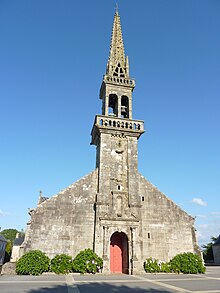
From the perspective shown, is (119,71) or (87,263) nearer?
(87,263)

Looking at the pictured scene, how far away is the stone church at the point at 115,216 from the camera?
17.2m

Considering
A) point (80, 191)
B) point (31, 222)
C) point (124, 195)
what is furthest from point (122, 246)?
point (31, 222)

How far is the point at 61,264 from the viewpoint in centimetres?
1609

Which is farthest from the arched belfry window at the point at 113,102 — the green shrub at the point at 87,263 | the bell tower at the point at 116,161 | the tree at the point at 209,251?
the tree at the point at 209,251

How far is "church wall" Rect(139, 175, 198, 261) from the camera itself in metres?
18.4

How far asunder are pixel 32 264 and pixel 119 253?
22.3 feet

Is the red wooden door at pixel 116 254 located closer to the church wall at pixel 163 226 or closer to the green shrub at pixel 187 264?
the church wall at pixel 163 226

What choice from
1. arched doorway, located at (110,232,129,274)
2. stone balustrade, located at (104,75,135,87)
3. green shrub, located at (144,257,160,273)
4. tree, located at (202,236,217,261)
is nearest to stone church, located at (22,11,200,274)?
arched doorway, located at (110,232,129,274)

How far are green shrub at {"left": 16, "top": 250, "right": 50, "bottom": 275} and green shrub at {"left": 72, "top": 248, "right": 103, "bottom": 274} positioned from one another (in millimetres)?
2024

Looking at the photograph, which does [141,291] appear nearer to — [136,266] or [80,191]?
[136,266]

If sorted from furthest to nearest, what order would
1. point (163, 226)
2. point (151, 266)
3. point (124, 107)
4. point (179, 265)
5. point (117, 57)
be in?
1. point (117, 57)
2. point (124, 107)
3. point (163, 226)
4. point (179, 265)
5. point (151, 266)

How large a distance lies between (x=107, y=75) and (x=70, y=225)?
1459 cm

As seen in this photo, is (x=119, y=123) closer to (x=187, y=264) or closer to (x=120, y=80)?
(x=120, y=80)

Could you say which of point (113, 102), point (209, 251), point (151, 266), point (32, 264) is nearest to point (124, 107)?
point (113, 102)
